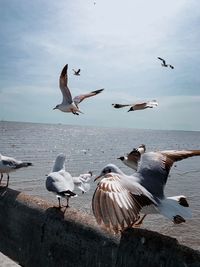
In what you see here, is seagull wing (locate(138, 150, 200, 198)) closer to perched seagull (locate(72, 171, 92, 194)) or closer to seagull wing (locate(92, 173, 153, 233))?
seagull wing (locate(92, 173, 153, 233))

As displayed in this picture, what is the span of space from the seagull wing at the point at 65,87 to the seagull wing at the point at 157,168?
6.77 metres

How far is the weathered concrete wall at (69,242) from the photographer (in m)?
3.31

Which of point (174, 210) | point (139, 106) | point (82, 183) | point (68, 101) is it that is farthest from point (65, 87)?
point (174, 210)

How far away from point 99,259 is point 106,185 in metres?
0.72

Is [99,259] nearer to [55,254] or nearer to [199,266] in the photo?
[55,254]

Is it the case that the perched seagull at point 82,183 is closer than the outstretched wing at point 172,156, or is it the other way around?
the outstretched wing at point 172,156

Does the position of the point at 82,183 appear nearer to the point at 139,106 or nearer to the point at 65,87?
the point at 139,106

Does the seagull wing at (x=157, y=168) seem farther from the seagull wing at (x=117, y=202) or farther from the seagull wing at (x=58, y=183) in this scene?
the seagull wing at (x=58, y=183)

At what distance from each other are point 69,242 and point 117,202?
112cm

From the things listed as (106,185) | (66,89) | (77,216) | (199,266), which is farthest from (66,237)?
(66,89)

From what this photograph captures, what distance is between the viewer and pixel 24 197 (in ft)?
16.8

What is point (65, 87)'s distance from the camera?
12.5 meters

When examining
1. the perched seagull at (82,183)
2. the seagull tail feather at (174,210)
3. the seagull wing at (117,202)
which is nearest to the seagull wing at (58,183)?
the perched seagull at (82,183)

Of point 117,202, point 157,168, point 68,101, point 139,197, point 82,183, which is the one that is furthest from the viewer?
point 68,101
